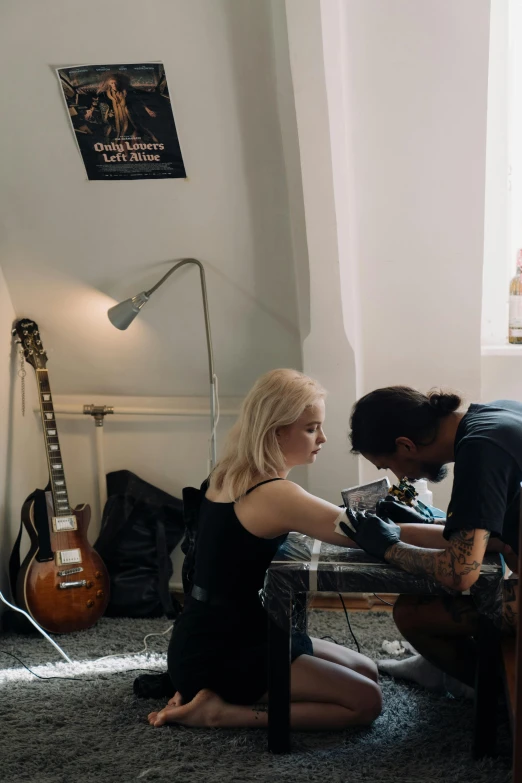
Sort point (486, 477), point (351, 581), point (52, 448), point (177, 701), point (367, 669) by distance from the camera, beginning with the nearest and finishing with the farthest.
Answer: point (486, 477) < point (351, 581) < point (177, 701) < point (367, 669) < point (52, 448)

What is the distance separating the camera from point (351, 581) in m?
1.90

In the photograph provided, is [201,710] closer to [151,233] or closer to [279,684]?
[279,684]

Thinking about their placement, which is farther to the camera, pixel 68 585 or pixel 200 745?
pixel 68 585

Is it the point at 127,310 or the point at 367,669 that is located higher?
the point at 127,310

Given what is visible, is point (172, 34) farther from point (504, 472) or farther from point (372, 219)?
point (504, 472)

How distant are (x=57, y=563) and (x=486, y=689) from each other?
65.1 inches

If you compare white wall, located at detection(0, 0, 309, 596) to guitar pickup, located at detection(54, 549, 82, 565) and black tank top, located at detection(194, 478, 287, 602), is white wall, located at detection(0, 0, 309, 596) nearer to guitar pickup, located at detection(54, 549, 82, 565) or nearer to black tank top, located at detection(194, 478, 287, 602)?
guitar pickup, located at detection(54, 549, 82, 565)

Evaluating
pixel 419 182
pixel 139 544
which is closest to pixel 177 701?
pixel 139 544

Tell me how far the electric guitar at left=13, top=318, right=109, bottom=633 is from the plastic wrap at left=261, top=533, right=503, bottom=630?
1234 millimetres

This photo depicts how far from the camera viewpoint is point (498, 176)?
9.91 feet


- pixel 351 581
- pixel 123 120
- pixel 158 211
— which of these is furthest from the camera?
pixel 158 211

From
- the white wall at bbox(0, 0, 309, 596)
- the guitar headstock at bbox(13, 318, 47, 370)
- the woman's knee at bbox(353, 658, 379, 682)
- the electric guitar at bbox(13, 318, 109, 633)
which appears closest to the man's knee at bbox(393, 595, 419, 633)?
the woman's knee at bbox(353, 658, 379, 682)

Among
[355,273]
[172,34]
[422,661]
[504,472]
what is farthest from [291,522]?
[172,34]

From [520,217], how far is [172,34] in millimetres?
1427
